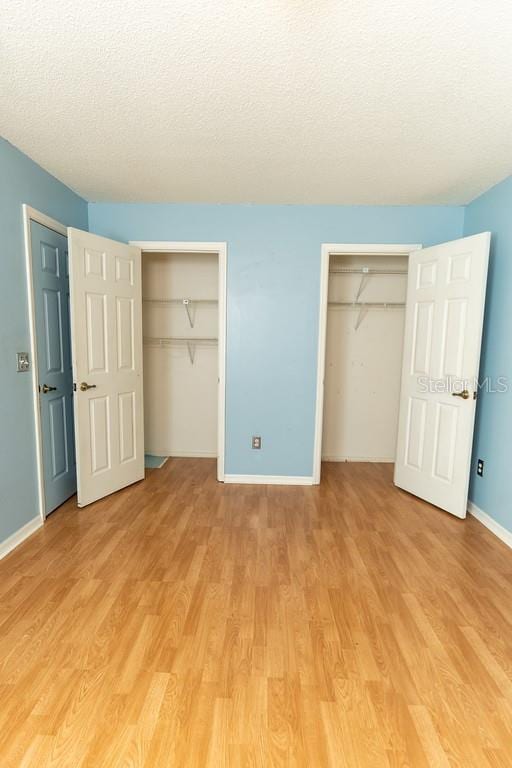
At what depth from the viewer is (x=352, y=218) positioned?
10.2ft

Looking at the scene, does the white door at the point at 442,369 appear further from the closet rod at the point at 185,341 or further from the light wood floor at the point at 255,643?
the closet rod at the point at 185,341

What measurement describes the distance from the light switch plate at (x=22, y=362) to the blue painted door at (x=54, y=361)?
0.13 meters

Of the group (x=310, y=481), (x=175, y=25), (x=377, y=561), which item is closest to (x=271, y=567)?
(x=377, y=561)

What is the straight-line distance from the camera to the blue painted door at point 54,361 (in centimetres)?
256

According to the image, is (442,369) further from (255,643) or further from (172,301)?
(172,301)

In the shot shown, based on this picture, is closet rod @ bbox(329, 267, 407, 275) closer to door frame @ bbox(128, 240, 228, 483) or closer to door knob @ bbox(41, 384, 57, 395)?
door frame @ bbox(128, 240, 228, 483)

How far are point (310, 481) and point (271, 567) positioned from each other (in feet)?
4.41

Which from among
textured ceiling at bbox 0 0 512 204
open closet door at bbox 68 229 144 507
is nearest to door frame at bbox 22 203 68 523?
open closet door at bbox 68 229 144 507

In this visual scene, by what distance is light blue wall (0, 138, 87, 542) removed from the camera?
2.21 metres

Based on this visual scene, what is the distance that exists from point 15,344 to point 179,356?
185 centimetres

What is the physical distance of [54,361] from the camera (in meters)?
2.76

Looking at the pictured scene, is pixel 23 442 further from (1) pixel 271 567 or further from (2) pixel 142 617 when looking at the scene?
(1) pixel 271 567

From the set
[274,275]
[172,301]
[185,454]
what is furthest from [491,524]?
[172,301]
